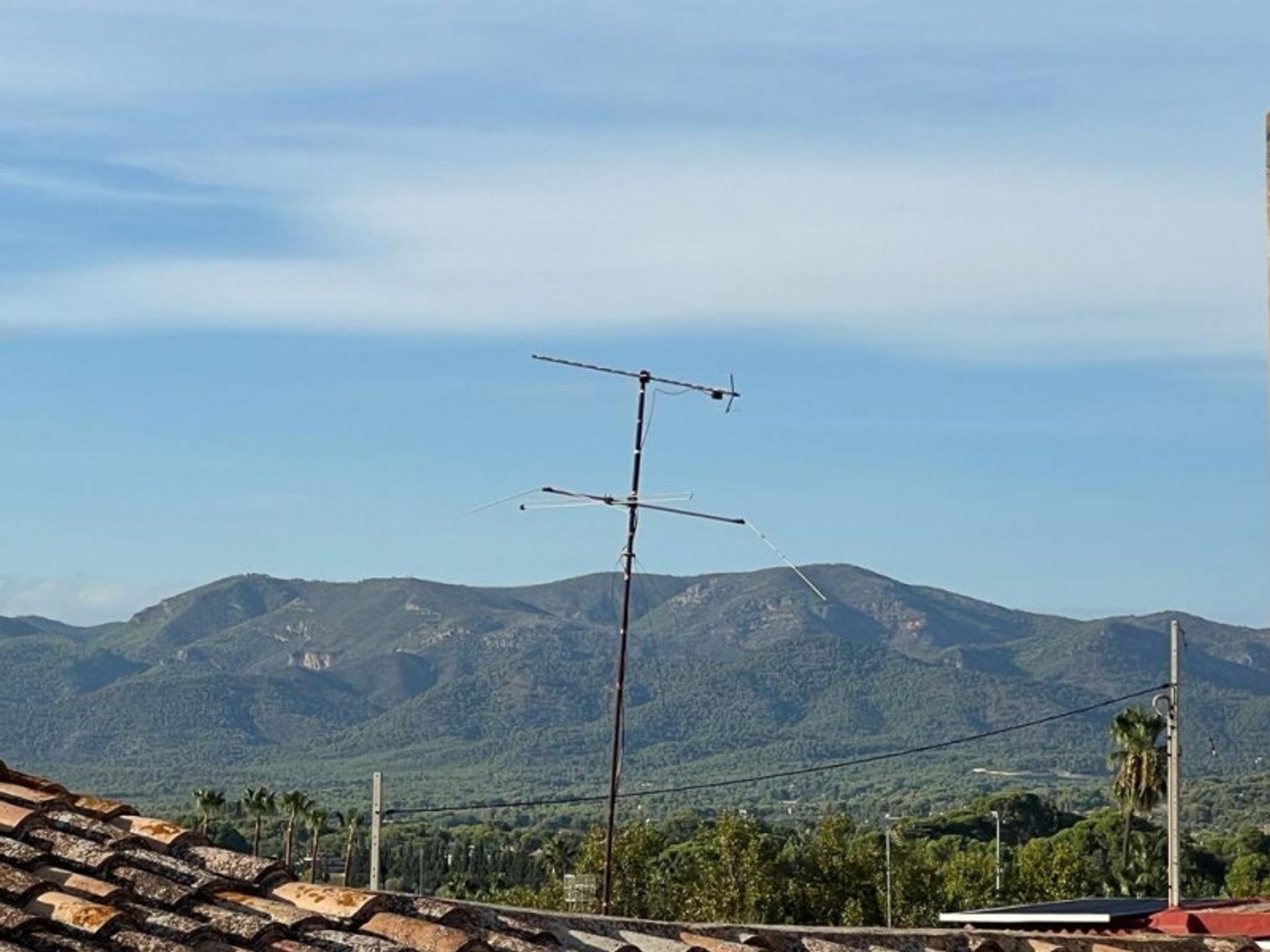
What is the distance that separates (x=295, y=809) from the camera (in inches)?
3489

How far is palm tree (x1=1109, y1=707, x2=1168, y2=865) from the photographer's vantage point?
261ft

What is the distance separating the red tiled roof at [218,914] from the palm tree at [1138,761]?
74.0 m

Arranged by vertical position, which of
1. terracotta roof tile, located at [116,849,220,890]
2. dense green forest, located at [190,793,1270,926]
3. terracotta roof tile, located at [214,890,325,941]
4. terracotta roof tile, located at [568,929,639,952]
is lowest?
terracotta roof tile, located at [568,929,639,952]

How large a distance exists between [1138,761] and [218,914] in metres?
76.0

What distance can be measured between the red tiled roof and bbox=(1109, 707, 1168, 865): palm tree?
74050 mm

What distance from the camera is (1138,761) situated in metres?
79.3

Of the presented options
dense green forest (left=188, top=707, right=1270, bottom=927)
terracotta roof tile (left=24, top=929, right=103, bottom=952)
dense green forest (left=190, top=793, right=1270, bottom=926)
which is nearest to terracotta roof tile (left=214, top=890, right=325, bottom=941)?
terracotta roof tile (left=24, top=929, right=103, bottom=952)

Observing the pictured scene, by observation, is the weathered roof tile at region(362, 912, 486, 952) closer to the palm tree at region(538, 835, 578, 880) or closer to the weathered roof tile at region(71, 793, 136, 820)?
the weathered roof tile at region(71, 793, 136, 820)

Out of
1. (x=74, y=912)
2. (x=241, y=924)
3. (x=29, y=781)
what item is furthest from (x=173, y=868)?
(x=29, y=781)

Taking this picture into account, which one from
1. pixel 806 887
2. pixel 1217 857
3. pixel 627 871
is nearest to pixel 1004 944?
pixel 627 871

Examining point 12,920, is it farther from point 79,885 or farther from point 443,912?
point 443,912

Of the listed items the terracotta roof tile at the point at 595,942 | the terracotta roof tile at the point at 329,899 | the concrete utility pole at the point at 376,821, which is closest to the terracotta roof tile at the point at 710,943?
the terracotta roof tile at the point at 595,942

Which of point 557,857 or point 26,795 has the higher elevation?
point 557,857

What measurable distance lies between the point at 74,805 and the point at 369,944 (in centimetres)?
149
